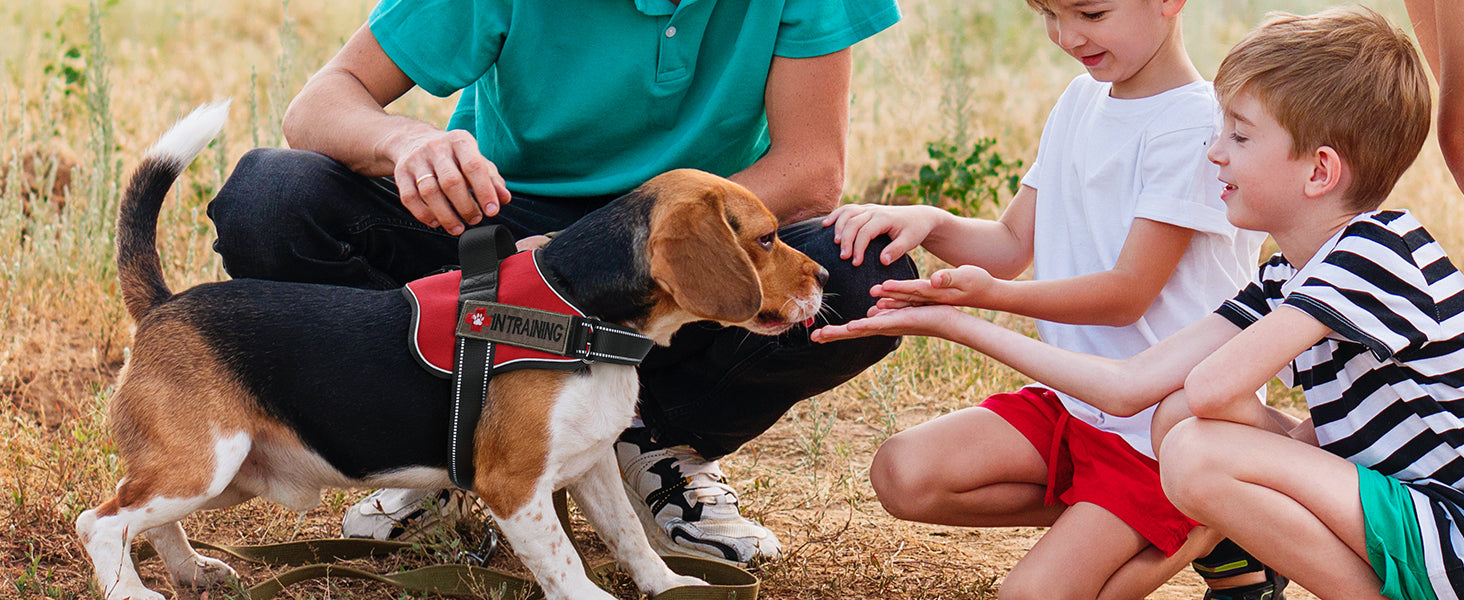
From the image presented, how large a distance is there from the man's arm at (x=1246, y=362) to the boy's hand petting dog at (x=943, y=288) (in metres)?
0.54

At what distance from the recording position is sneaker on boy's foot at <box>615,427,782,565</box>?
338cm

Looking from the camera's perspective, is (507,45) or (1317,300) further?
(507,45)

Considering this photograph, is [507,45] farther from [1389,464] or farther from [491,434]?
[1389,464]

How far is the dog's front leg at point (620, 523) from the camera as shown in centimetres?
308

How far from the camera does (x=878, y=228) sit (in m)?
3.08

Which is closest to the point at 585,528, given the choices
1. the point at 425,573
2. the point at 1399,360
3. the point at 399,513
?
the point at 399,513

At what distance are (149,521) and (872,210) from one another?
1.86 meters

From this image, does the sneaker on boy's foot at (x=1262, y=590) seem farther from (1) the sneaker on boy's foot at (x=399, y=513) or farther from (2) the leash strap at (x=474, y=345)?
(1) the sneaker on boy's foot at (x=399, y=513)

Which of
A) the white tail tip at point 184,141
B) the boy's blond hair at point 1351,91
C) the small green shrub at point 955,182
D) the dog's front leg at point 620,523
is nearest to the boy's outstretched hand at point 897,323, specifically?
the dog's front leg at point 620,523

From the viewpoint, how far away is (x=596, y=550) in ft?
11.6

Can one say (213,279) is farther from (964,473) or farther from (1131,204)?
(1131,204)

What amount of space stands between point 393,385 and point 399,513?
0.93 metres

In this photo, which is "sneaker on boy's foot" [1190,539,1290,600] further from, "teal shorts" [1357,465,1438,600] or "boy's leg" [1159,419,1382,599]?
"teal shorts" [1357,465,1438,600]

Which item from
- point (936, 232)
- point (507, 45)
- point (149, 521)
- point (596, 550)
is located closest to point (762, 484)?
point (596, 550)
